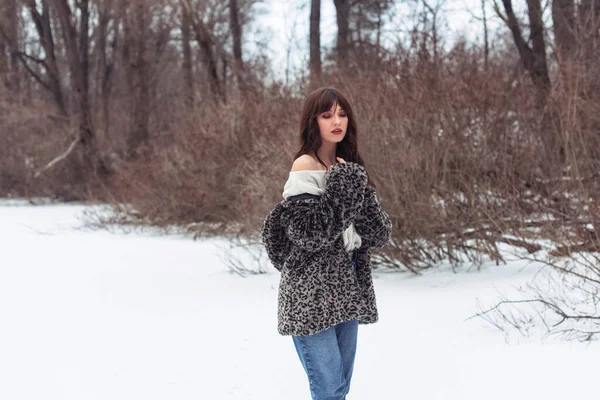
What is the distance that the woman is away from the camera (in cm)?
256

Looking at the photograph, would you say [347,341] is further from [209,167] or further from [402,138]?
[209,167]

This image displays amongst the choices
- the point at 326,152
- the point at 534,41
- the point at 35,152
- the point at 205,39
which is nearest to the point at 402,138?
the point at 326,152

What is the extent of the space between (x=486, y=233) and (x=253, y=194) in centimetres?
325

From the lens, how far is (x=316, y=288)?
2.65m

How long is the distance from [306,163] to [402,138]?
15.7ft

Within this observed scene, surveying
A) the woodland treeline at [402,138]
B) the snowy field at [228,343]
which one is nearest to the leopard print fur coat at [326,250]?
the snowy field at [228,343]

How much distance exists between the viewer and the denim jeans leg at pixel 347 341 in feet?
9.14

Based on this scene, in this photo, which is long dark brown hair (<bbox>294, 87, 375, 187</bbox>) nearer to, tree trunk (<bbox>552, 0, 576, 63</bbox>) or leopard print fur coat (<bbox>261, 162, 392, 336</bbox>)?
leopard print fur coat (<bbox>261, 162, 392, 336</bbox>)

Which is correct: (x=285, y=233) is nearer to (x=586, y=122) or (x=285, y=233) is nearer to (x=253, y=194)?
(x=253, y=194)

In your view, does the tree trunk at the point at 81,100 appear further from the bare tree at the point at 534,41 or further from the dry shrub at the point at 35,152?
the bare tree at the point at 534,41

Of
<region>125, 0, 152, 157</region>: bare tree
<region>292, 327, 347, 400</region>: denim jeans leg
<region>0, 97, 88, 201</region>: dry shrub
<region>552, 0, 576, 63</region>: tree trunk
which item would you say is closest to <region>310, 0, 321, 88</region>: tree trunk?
<region>125, 0, 152, 157</region>: bare tree

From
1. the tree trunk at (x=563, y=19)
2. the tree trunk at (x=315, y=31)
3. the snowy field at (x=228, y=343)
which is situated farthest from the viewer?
the tree trunk at (x=315, y=31)

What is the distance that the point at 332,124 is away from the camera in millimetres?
2725

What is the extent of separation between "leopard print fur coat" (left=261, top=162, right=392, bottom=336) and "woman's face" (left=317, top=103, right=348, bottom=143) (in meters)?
0.18
